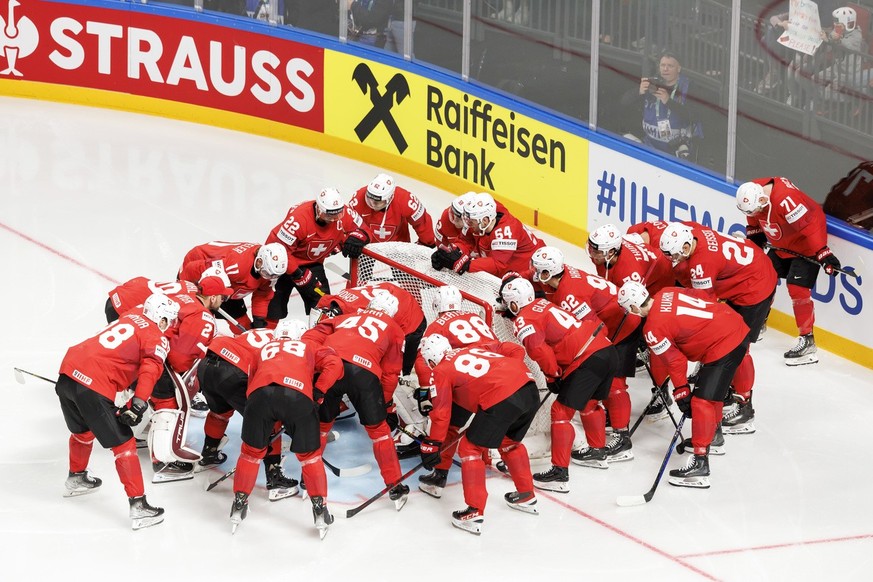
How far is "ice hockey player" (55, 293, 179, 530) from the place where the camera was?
763 centimetres

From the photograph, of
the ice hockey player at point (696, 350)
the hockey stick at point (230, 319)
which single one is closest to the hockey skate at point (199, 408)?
the hockey stick at point (230, 319)

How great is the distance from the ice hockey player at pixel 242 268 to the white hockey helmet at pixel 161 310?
102 cm

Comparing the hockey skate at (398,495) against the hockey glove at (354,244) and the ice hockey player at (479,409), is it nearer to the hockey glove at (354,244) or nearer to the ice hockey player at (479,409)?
the ice hockey player at (479,409)

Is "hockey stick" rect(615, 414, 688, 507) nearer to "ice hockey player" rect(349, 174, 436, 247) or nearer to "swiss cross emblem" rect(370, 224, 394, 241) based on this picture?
"ice hockey player" rect(349, 174, 436, 247)

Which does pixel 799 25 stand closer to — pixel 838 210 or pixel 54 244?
pixel 838 210

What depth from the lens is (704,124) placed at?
10750 mm

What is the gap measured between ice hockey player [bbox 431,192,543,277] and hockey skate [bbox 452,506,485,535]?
2123 millimetres

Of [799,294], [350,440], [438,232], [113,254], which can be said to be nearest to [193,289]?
[350,440]

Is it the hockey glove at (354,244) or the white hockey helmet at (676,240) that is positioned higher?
the white hockey helmet at (676,240)

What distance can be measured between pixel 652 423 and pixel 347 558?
8.24 ft

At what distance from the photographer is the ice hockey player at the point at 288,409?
7.52m

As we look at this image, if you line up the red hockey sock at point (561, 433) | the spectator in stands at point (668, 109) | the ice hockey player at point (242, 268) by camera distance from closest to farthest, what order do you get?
the red hockey sock at point (561, 433) < the ice hockey player at point (242, 268) < the spectator in stands at point (668, 109)

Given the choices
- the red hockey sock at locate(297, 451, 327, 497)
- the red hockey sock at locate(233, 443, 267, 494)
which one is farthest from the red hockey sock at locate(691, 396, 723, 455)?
the red hockey sock at locate(233, 443, 267, 494)

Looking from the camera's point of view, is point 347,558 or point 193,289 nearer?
point 347,558
